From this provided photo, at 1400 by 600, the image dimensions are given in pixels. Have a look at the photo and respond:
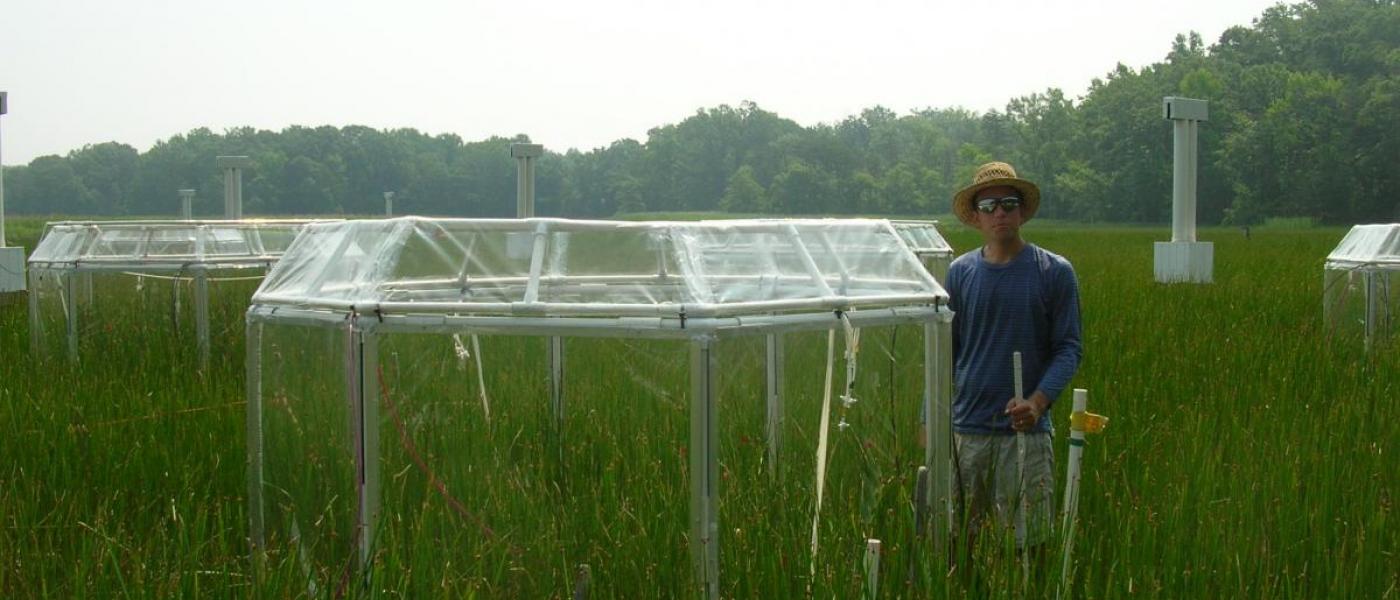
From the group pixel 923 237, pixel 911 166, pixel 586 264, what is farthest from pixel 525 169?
pixel 911 166

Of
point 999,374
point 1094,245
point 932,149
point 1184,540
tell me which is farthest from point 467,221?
point 932,149

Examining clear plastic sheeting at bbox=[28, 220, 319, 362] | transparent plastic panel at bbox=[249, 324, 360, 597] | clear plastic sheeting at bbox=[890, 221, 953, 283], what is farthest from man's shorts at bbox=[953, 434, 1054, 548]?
clear plastic sheeting at bbox=[890, 221, 953, 283]

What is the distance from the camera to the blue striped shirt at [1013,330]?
4555 millimetres

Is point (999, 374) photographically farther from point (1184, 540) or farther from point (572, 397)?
point (572, 397)

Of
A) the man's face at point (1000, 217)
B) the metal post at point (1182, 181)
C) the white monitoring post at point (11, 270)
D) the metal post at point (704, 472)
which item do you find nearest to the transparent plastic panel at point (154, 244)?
the man's face at point (1000, 217)

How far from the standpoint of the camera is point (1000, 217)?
4574 mm

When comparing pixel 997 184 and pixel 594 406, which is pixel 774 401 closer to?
pixel 594 406

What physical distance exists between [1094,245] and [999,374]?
3104cm

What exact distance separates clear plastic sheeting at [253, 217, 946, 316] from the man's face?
0.26 metres

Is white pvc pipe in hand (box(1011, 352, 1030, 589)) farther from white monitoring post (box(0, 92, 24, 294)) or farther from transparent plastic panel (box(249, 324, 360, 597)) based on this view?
white monitoring post (box(0, 92, 24, 294))

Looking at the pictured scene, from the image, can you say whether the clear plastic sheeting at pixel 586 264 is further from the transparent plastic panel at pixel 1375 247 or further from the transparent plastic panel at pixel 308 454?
the transparent plastic panel at pixel 1375 247

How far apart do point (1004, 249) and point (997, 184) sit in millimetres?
195

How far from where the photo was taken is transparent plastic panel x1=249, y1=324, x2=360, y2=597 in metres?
4.22

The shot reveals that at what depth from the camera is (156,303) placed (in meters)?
9.58
